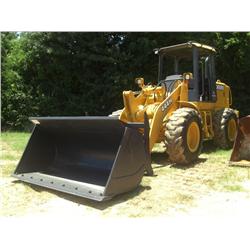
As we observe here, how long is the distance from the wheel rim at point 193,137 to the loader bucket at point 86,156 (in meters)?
1.95

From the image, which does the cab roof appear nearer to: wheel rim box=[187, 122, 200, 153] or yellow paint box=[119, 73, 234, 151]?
A: yellow paint box=[119, 73, 234, 151]

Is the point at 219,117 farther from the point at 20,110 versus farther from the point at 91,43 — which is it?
the point at 20,110

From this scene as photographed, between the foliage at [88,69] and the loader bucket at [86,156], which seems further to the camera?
the foliage at [88,69]

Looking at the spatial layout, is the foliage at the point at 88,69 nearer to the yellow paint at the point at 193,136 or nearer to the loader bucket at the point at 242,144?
the yellow paint at the point at 193,136

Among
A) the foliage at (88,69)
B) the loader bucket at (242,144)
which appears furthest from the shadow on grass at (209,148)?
the foliage at (88,69)

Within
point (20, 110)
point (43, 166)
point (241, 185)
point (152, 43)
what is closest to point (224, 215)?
point (241, 185)

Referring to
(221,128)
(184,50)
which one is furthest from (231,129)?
(184,50)

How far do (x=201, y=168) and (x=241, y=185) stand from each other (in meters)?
1.20

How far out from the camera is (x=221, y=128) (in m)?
8.52

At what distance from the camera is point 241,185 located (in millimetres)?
5543

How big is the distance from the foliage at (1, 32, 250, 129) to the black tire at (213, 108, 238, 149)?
5.78m

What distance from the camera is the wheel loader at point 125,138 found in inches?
189

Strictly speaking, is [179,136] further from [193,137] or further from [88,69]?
[88,69]

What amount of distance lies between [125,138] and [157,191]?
96 centimetres
